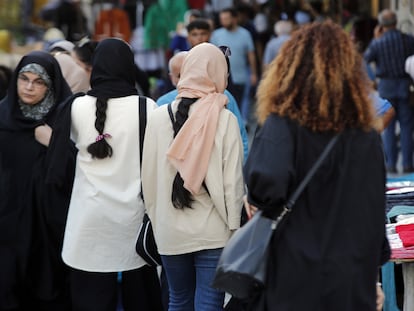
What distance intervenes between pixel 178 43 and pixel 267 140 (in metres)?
10.5

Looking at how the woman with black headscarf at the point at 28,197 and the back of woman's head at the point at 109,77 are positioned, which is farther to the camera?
the woman with black headscarf at the point at 28,197

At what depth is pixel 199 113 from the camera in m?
4.75

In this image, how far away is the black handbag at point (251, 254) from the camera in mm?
3689

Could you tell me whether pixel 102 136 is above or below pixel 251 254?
above

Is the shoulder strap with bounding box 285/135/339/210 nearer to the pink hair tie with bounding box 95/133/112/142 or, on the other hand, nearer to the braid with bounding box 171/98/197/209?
the braid with bounding box 171/98/197/209

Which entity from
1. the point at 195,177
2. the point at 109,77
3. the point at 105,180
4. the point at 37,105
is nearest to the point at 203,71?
the point at 195,177

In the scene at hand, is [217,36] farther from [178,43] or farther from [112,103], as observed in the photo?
[112,103]

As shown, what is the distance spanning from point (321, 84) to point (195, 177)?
1.15m

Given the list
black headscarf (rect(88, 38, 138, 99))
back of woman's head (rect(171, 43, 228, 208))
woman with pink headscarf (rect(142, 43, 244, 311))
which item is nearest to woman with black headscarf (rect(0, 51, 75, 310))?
black headscarf (rect(88, 38, 138, 99))

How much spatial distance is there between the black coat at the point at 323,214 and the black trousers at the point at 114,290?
6.03ft

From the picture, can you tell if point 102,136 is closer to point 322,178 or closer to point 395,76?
point 322,178

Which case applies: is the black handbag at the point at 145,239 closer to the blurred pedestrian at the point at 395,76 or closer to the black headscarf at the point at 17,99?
the black headscarf at the point at 17,99

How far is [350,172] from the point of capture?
3.71m

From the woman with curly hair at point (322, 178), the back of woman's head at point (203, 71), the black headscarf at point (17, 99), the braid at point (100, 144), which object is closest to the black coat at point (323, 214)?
the woman with curly hair at point (322, 178)
